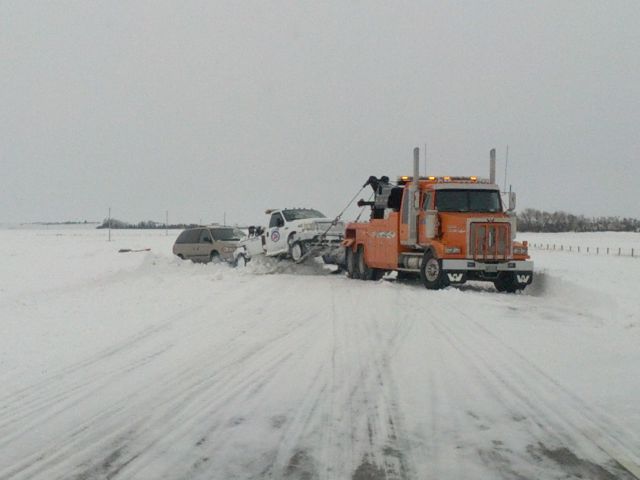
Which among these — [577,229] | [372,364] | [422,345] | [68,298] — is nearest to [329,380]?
[372,364]

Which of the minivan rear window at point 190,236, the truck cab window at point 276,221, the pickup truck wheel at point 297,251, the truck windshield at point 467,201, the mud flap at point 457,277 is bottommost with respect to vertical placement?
the mud flap at point 457,277

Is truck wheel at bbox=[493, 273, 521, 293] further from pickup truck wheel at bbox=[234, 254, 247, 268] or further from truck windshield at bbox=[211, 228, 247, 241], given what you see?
truck windshield at bbox=[211, 228, 247, 241]

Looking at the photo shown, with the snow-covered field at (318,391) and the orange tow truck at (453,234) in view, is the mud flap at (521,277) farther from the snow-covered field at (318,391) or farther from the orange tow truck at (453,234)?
the snow-covered field at (318,391)

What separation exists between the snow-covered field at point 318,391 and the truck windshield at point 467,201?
14.7 ft

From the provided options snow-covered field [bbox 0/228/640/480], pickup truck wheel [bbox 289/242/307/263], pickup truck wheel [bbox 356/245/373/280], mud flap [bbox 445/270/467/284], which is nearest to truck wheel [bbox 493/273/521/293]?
mud flap [bbox 445/270/467/284]

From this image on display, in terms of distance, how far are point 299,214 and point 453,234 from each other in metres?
7.96

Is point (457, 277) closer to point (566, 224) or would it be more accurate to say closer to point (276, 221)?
point (276, 221)

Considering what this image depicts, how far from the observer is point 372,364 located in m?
7.50

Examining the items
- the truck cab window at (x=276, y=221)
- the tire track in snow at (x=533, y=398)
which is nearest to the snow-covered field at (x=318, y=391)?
the tire track in snow at (x=533, y=398)

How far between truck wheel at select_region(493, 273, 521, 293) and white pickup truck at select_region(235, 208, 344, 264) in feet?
21.1

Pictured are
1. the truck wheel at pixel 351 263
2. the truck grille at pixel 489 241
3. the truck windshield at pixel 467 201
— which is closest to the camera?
the truck grille at pixel 489 241

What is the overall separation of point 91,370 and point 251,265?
14952mm

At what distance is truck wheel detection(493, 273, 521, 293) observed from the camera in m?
16.4

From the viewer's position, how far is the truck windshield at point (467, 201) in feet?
54.9
